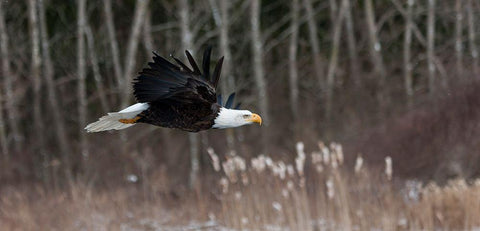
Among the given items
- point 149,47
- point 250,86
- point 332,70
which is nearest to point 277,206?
point 149,47

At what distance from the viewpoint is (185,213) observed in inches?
373

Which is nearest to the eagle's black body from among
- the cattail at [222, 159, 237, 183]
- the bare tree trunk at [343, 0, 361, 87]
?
the cattail at [222, 159, 237, 183]

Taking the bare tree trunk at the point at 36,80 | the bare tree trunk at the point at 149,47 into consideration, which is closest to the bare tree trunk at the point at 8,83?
the bare tree trunk at the point at 36,80

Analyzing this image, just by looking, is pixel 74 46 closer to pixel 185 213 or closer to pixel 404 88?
pixel 404 88

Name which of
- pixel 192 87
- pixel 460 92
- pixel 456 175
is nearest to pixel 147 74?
pixel 192 87

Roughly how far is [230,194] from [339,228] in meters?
1.28

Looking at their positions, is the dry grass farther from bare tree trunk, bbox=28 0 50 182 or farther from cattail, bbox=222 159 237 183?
bare tree trunk, bbox=28 0 50 182

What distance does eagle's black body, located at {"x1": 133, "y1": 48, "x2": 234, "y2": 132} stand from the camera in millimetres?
4324

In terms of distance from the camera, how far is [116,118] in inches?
187

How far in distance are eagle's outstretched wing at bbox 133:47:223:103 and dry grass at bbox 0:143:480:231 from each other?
101 inches

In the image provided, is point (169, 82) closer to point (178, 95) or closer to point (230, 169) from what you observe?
point (178, 95)

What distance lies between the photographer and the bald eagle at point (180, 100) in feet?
14.2

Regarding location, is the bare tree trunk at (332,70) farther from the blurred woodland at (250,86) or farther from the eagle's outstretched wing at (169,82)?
the eagle's outstretched wing at (169,82)

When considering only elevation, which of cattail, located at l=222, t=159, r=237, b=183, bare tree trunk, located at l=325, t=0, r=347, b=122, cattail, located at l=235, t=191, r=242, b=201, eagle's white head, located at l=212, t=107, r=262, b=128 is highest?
bare tree trunk, located at l=325, t=0, r=347, b=122
